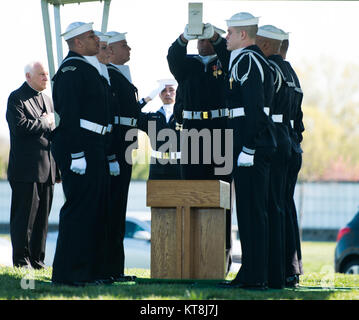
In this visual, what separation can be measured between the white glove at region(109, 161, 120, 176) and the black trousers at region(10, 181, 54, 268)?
6.85 feet

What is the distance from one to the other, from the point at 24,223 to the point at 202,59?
3006 millimetres

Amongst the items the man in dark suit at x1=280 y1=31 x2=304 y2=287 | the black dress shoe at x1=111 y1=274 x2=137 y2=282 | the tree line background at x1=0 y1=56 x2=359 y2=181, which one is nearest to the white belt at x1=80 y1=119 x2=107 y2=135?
the black dress shoe at x1=111 y1=274 x2=137 y2=282

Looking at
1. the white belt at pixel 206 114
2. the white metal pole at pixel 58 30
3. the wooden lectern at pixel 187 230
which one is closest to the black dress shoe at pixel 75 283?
the wooden lectern at pixel 187 230

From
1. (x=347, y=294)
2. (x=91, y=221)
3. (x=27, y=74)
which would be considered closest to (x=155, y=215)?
(x=91, y=221)

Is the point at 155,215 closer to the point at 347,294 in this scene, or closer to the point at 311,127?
the point at 347,294

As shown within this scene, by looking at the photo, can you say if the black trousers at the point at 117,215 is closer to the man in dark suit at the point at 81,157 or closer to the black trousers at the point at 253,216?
the man in dark suit at the point at 81,157

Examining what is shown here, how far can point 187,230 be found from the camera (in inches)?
348

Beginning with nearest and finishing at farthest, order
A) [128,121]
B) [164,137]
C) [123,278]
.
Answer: [123,278] → [128,121] → [164,137]

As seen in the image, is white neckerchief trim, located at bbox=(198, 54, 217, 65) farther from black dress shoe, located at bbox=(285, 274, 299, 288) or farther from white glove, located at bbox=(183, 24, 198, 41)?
black dress shoe, located at bbox=(285, 274, 299, 288)

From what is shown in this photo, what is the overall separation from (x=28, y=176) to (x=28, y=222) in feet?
1.82

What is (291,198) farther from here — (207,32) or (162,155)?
(162,155)

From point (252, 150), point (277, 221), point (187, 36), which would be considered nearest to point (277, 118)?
point (252, 150)

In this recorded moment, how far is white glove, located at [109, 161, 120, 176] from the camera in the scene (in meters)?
8.99

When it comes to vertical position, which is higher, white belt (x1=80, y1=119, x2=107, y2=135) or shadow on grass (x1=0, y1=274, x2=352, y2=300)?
white belt (x1=80, y1=119, x2=107, y2=135)
